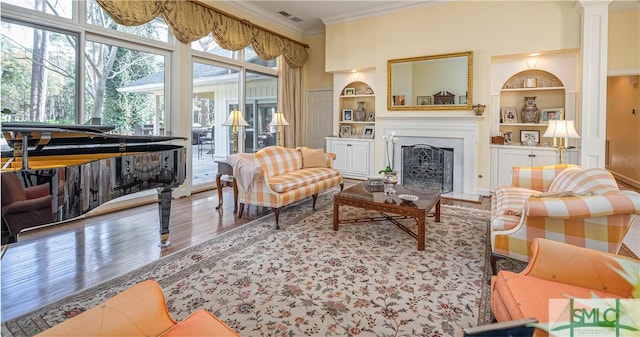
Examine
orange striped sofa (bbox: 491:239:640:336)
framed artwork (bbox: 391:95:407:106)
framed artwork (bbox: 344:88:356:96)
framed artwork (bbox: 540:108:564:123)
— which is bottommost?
orange striped sofa (bbox: 491:239:640:336)

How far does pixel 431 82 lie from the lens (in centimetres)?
590

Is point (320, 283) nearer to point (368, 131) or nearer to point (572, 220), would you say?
point (572, 220)

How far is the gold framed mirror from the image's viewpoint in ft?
18.3

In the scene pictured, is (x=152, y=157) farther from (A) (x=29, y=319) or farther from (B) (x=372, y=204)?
(B) (x=372, y=204)

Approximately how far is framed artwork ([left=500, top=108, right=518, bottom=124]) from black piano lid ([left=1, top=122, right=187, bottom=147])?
531 cm

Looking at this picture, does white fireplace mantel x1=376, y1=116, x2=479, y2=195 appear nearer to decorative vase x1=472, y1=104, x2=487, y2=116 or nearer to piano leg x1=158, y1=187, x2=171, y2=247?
decorative vase x1=472, y1=104, x2=487, y2=116

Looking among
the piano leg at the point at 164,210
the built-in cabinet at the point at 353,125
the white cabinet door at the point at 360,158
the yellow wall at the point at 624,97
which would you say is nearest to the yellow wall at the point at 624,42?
the yellow wall at the point at 624,97

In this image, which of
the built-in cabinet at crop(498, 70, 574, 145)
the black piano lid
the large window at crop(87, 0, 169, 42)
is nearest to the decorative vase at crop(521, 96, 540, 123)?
the built-in cabinet at crop(498, 70, 574, 145)

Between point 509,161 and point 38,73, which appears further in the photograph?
point 509,161

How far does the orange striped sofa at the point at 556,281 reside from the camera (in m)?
1.42

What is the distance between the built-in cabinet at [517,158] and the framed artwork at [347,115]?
2938mm

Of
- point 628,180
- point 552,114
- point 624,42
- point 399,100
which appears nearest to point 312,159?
point 399,100

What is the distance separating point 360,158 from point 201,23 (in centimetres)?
381

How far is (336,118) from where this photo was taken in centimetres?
729
